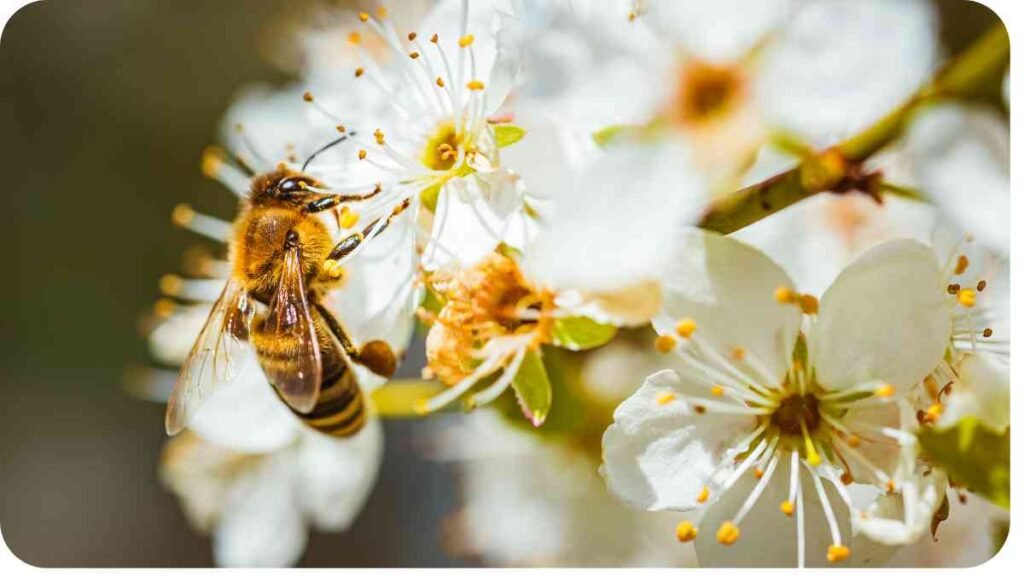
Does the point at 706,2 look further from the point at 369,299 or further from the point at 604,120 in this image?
the point at 369,299

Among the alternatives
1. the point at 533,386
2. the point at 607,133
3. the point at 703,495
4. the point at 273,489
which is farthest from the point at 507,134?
the point at 273,489

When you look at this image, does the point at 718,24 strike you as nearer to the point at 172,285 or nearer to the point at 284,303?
the point at 284,303

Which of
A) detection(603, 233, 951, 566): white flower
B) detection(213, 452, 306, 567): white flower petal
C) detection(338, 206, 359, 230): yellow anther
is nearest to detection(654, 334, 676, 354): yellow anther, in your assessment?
detection(603, 233, 951, 566): white flower

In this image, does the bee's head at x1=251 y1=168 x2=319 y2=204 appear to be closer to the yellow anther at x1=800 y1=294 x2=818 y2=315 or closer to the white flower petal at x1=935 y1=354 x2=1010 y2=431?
the yellow anther at x1=800 y1=294 x2=818 y2=315

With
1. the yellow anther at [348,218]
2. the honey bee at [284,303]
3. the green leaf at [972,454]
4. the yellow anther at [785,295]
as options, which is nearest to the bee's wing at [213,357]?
the honey bee at [284,303]

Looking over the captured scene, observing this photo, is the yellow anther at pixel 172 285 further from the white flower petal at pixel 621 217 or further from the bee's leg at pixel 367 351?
the white flower petal at pixel 621 217
